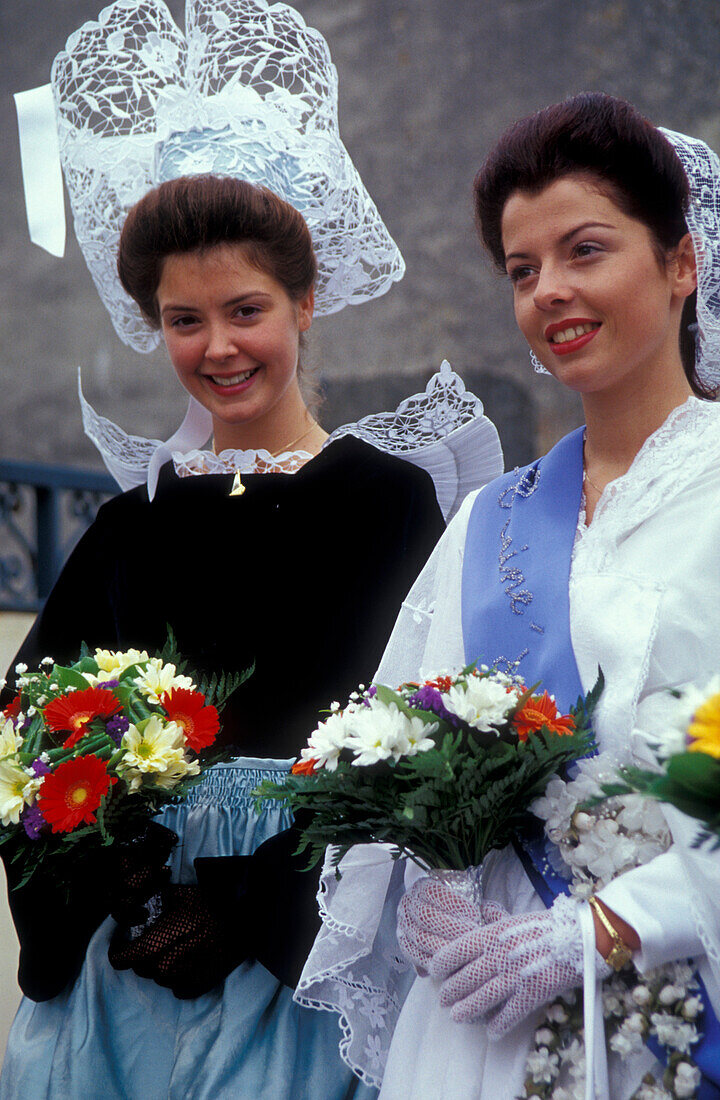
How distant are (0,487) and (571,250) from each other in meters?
3.39

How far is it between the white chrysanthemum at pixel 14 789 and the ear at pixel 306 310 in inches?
47.9

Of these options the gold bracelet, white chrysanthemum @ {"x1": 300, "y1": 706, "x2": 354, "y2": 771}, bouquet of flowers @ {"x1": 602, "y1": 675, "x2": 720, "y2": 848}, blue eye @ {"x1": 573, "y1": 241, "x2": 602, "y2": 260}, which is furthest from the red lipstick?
the gold bracelet

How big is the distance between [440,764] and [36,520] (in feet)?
12.0

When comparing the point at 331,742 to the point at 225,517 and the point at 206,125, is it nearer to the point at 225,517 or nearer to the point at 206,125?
the point at 225,517

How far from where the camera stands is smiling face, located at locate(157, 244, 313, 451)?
2643 millimetres

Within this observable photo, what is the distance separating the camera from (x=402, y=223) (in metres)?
5.73

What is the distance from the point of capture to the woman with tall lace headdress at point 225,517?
2.29 m

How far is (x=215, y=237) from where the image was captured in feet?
8.71

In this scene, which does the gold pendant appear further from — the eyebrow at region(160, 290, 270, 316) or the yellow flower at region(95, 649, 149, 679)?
the yellow flower at region(95, 649, 149, 679)

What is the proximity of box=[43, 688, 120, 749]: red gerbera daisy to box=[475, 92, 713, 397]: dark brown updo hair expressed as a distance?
1157 millimetres

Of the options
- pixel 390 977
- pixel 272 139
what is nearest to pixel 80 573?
pixel 272 139

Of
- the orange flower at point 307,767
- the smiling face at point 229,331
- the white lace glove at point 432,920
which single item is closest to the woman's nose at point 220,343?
the smiling face at point 229,331

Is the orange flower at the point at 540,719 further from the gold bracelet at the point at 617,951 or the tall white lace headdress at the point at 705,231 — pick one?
the tall white lace headdress at the point at 705,231

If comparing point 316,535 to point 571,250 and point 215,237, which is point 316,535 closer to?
point 215,237
